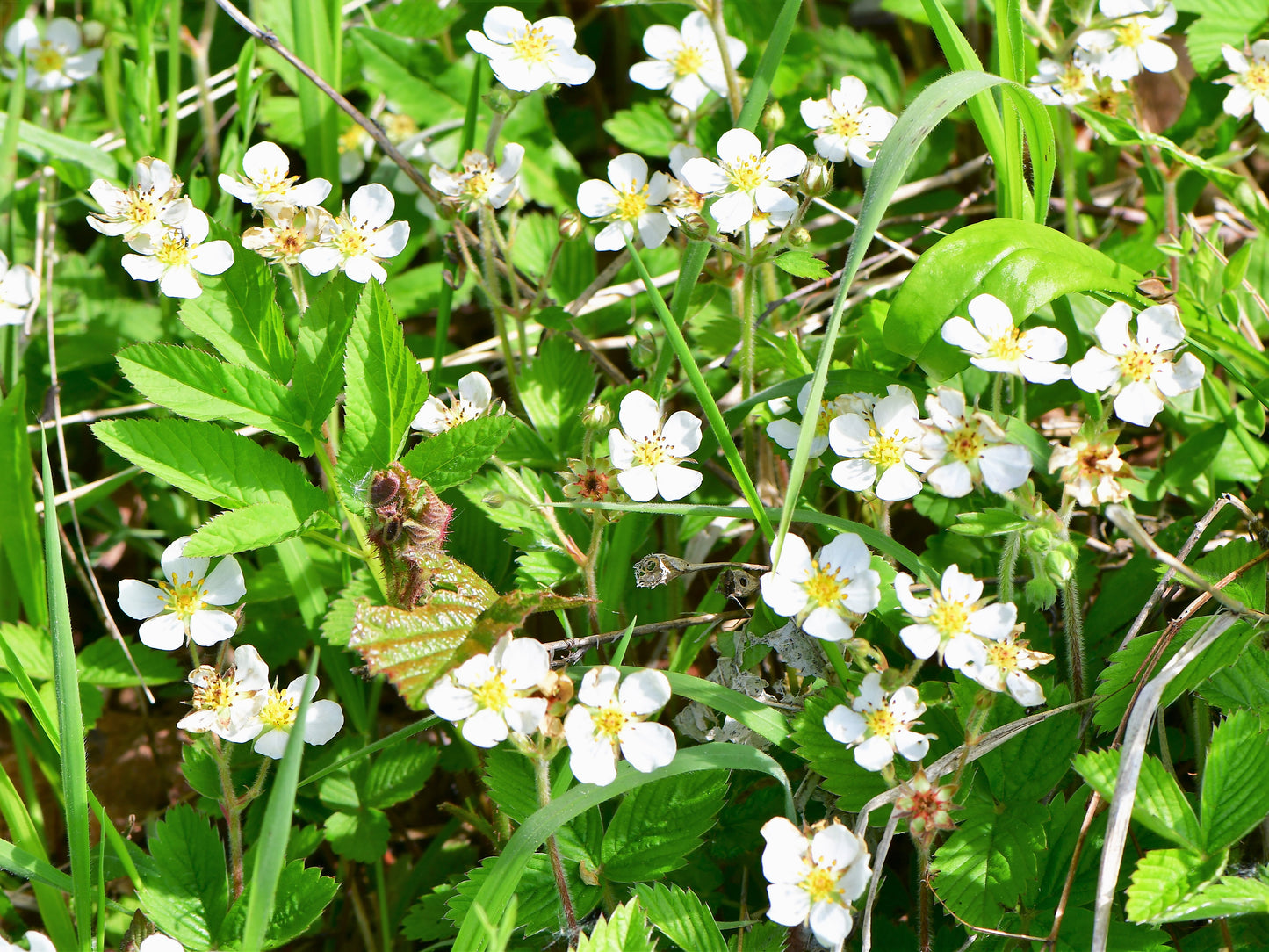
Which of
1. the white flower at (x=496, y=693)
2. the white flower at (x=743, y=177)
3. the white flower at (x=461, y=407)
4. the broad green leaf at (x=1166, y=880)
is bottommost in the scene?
the broad green leaf at (x=1166, y=880)

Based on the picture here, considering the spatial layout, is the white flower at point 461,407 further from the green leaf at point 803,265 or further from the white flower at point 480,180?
the green leaf at point 803,265

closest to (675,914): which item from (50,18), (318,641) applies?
(318,641)

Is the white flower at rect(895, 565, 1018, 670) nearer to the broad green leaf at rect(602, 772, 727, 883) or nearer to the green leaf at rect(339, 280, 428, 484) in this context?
the broad green leaf at rect(602, 772, 727, 883)

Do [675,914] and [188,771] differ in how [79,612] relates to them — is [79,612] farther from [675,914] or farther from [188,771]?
[675,914]

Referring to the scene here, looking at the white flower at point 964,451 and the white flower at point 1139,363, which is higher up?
the white flower at point 1139,363

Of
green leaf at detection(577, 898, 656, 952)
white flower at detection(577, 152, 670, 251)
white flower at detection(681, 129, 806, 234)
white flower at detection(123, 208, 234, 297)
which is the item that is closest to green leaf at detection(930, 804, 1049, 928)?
green leaf at detection(577, 898, 656, 952)

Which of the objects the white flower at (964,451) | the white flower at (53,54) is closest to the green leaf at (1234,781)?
the white flower at (964,451)

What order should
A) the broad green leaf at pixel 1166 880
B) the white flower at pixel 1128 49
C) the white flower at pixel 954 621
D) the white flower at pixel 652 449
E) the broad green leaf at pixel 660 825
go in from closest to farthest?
the broad green leaf at pixel 1166 880 < the white flower at pixel 954 621 < the broad green leaf at pixel 660 825 < the white flower at pixel 652 449 < the white flower at pixel 1128 49

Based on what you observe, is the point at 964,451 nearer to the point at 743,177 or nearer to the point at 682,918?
the point at 743,177
